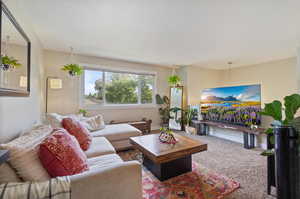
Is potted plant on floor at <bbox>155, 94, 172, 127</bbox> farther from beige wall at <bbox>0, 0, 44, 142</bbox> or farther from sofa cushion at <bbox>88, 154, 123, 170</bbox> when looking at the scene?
beige wall at <bbox>0, 0, 44, 142</bbox>

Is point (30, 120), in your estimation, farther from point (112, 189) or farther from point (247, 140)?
point (247, 140)

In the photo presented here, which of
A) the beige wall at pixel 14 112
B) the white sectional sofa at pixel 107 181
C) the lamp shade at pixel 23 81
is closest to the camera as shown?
the white sectional sofa at pixel 107 181

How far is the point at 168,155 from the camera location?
5.51 feet

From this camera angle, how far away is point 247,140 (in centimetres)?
311

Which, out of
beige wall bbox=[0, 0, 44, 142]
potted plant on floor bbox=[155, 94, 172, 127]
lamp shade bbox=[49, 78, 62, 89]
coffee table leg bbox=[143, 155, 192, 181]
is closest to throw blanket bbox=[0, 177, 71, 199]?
beige wall bbox=[0, 0, 44, 142]

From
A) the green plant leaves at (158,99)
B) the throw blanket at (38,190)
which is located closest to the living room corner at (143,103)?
the throw blanket at (38,190)

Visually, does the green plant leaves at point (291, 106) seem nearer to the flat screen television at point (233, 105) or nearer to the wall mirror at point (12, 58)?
the flat screen television at point (233, 105)

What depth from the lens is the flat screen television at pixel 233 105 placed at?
320 cm

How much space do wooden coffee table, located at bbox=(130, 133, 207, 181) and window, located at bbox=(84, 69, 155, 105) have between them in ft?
7.67

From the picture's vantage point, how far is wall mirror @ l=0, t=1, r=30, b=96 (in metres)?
1.21

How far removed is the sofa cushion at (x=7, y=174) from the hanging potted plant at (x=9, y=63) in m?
0.94

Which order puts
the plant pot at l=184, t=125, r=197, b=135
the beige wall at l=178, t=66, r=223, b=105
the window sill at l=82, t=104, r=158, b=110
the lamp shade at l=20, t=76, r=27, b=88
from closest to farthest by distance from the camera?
the lamp shade at l=20, t=76, r=27, b=88 → the window sill at l=82, t=104, r=158, b=110 → the plant pot at l=184, t=125, r=197, b=135 → the beige wall at l=178, t=66, r=223, b=105

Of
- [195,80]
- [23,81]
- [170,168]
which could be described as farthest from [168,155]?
[195,80]

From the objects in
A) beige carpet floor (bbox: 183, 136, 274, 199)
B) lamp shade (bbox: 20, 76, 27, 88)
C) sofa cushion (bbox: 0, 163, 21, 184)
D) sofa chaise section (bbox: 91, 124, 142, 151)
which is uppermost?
lamp shade (bbox: 20, 76, 27, 88)
